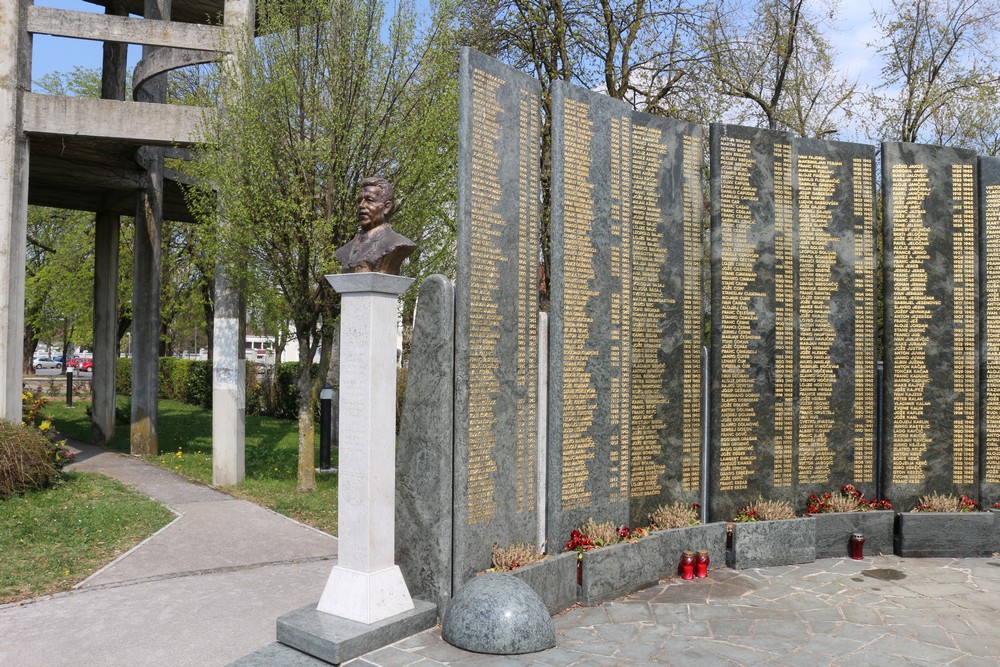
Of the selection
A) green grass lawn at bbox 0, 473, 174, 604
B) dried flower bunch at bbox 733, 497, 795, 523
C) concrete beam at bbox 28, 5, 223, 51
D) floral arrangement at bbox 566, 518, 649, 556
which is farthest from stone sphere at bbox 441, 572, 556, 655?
concrete beam at bbox 28, 5, 223, 51

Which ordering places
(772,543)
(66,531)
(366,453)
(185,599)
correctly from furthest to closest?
1. (66,531)
2. (772,543)
3. (185,599)
4. (366,453)

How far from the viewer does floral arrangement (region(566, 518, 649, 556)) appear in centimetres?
732

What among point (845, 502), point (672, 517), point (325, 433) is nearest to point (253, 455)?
point (325, 433)

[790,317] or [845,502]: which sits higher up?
[790,317]

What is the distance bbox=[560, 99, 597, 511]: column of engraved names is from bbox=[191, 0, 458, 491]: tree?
12.4ft

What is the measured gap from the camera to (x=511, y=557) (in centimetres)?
676

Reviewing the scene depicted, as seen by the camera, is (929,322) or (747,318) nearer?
(747,318)

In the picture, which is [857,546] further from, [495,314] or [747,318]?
[495,314]

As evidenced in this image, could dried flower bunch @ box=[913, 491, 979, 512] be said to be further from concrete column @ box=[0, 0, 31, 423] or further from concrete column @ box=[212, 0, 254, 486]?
concrete column @ box=[0, 0, 31, 423]

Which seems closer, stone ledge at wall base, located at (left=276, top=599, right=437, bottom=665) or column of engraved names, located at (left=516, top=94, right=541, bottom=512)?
stone ledge at wall base, located at (left=276, top=599, right=437, bottom=665)

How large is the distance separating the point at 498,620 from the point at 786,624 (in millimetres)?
2591

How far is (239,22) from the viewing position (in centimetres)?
1312

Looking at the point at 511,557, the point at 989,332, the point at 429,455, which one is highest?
the point at 989,332

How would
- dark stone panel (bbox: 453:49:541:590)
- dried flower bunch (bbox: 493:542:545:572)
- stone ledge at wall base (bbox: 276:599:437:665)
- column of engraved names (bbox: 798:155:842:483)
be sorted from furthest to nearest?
column of engraved names (bbox: 798:155:842:483) < dried flower bunch (bbox: 493:542:545:572) < dark stone panel (bbox: 453:49:541:590) < stone ledge at wall base (bbox: 276:599:437:665)
